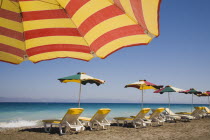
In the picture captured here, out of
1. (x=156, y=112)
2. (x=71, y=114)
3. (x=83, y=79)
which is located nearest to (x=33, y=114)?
(x=83, y=79)

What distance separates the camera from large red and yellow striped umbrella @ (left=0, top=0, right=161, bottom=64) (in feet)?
5.56

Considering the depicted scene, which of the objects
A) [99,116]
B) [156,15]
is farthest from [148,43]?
[99,116]

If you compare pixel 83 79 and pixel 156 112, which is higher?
pixel 83 79

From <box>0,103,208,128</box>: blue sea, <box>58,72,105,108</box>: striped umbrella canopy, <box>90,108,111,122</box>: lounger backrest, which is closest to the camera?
<box>90,108,111,122</box>: lounger backrest

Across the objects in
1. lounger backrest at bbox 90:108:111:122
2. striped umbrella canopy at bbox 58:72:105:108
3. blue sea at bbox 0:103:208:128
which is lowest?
blue sea at bbox 0:103:208:128

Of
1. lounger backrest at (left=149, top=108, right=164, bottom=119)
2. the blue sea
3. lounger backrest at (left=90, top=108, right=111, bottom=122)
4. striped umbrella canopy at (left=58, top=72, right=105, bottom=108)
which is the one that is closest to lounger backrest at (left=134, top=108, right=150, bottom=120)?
lounger backrest at (left=149, top=108, right=164, bottom=119)

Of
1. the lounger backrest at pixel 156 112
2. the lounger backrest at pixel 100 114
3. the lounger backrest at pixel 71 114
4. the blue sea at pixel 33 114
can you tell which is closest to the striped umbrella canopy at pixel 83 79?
the lounger backrest at pixel 100 114

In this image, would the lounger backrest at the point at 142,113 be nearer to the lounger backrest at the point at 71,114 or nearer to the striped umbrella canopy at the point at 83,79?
the striped umbrella canopy at the point at 83,79

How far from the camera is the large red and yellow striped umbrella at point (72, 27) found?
1694 mm

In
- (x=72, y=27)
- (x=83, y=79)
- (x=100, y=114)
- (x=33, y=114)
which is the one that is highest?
(x=83, y=79)

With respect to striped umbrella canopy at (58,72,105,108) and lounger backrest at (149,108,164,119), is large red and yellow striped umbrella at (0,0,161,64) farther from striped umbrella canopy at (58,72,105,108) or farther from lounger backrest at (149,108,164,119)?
lounger backrest at (149,108,164,119)

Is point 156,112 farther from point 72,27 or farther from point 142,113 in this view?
point 72,27

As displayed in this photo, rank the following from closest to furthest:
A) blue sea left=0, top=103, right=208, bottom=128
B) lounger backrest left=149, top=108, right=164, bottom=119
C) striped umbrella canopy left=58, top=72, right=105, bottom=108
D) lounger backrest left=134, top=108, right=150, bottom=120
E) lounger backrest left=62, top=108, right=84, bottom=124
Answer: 1. lounger backrest left=62, top=108, right=84, bottom=124
2. striped umbrella canopy left=58, top=72, right=105, bottom=108
3. lounger backrest left=134, top=108, right=150, bottom=120
4. lounger backrest left=149, top=108, right=164, bottom=119
5. blue sea left=0, top=103, right=208, bottom=128

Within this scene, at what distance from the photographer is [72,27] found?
204cm
